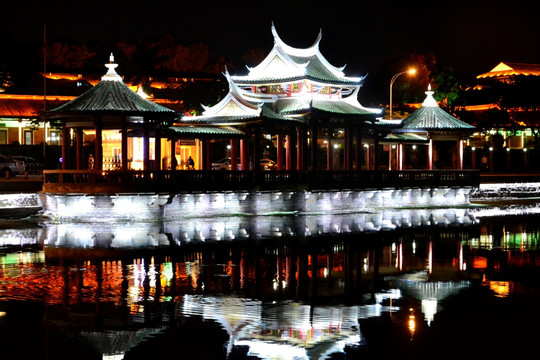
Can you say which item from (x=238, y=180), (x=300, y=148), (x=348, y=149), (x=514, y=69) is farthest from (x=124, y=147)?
(x=514, y=69)

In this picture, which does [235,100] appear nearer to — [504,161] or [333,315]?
[333,315]

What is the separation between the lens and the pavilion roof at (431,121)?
4919cm

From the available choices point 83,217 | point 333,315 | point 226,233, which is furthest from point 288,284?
point 83,217

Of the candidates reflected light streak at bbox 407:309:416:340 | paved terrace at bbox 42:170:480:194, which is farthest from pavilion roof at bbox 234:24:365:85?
reflected light streak at bbox 407:309:416:340

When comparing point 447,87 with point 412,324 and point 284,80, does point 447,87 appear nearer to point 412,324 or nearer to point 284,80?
point 284,80

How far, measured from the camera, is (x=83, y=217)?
111 feet

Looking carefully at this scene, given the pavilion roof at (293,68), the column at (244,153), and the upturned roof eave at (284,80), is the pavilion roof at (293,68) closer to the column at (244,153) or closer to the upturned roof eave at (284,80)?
the upturned roof eave at (284,80)

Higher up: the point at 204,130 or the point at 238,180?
the point at 204,130

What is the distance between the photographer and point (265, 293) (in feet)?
55.9

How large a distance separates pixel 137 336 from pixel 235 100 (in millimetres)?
29585

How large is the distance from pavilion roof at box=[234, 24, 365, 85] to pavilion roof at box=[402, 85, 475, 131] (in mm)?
6863

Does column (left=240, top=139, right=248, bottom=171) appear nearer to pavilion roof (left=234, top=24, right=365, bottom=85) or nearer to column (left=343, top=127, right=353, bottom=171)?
pavilion roof (left=234, top=24, right=365, bottom=85)

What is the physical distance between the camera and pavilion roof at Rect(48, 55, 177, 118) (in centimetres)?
3419

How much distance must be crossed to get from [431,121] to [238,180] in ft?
55.2
